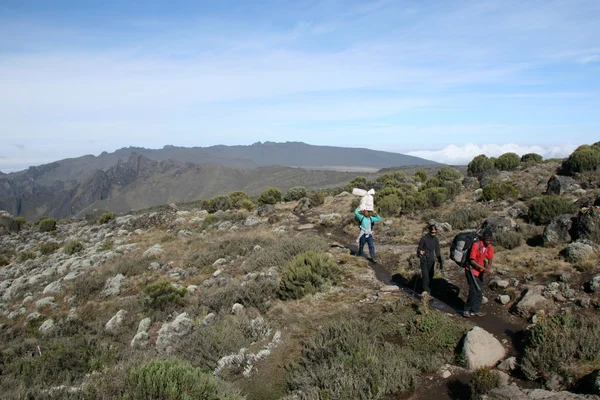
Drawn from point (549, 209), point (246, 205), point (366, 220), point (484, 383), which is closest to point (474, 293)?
point (484, 383)

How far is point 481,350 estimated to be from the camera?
531 centimetres

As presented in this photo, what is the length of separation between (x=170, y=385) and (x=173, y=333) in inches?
160

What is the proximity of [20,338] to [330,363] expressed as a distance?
928 centimetres

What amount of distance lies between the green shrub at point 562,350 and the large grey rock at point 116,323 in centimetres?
922

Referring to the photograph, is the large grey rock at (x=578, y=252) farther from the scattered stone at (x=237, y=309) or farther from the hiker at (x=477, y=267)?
the scattered stone at (x=237, y=309)

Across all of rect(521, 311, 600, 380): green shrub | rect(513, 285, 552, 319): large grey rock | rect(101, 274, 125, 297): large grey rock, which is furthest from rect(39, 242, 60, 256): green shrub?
rect(521, 311, 600, 380): green shrub

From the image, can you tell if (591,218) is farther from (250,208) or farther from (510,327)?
(250,208)

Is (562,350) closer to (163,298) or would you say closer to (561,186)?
(163,298)

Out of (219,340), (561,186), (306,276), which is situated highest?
(561,186)

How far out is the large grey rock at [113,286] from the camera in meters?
12.4

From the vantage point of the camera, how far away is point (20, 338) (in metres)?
9.57

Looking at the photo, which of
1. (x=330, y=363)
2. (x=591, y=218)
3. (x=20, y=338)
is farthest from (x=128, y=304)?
(x=591, y=218)

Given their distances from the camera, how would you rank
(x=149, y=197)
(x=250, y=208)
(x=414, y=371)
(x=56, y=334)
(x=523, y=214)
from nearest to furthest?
1. (x=414, y=371)
2. (x=56, y=334)
3. (x=523, y=214)
4. (x=250, y=208)
5. (x=149, y=197)

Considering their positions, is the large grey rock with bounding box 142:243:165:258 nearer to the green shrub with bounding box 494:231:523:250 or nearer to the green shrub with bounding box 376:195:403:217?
the green shrub with bounding box 376:195:403:217
